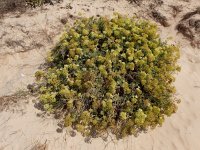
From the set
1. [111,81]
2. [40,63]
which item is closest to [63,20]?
[40,63]

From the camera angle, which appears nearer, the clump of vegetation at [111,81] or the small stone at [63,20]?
the clump of vegetation at [111,81]

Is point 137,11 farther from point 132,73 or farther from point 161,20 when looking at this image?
point 132,73

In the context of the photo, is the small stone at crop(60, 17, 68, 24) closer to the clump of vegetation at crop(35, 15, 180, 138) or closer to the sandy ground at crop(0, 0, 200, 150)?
the sandy ground at crop(0, 0, 200, 150)

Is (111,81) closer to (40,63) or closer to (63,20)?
(40,63)

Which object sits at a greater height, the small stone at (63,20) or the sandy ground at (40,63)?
the small stone at (63,20)

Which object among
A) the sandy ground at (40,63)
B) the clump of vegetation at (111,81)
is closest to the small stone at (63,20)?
the sandy ground at (40,63)

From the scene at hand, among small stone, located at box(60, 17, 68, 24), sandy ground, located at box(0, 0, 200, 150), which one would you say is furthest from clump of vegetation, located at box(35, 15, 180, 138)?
small stone, located at box(60, 17, 68, 24)

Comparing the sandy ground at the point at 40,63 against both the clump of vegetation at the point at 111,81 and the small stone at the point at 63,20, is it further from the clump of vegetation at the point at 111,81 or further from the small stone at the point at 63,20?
the clump of vegetation at the point at 111,81
